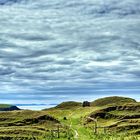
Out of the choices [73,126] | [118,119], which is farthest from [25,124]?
[118,119]

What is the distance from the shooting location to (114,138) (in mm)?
127375

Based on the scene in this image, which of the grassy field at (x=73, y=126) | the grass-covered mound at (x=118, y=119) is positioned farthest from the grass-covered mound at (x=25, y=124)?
the grass-covered mound at (x=118, y=119)

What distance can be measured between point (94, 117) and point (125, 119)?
57.1 ft

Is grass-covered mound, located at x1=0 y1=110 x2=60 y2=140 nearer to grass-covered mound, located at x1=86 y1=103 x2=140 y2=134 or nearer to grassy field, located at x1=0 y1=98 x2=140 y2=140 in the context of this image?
grassy field, located at x1=0 y1=98 x2=140 y2=140

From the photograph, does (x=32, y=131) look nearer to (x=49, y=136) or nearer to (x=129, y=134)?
(x=49, y=136)

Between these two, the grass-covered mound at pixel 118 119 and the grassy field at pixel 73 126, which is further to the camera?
the grass-covered mound at pixel 118 119

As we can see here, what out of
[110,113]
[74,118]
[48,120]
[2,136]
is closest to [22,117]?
[48,120]

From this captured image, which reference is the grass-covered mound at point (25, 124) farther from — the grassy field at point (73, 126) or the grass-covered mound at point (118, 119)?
the grass-covered mound at point (118, 119)

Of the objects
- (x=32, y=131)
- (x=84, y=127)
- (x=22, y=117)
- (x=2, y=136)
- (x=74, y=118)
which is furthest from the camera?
(x=74, y=118)

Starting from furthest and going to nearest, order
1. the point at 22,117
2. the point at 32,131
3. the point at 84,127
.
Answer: the point at 22,117, the point at 84,127, the point at 32,131

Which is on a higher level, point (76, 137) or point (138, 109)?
point (138, 109)

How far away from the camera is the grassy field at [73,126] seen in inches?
5157

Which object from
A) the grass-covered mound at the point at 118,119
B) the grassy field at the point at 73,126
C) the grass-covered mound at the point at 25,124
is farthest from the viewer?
the grass-covered mound at the point at 118,119

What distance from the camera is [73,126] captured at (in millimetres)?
161375
